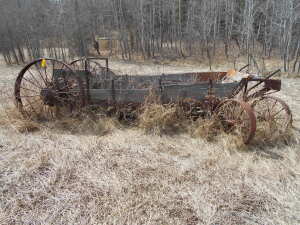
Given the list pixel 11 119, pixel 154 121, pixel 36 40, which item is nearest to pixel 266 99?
pixel 154 121

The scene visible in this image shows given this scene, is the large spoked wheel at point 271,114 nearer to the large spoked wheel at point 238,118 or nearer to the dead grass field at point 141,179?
the dead grass field at point 141,179

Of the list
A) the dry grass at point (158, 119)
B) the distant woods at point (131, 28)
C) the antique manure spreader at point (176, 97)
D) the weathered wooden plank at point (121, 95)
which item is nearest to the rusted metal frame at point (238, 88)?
the antique manure spreader at point (176, 97)

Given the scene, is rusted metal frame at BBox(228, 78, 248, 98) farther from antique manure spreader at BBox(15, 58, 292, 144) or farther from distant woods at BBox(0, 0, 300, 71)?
distant woods at BBox(0, 0, 300, 71)

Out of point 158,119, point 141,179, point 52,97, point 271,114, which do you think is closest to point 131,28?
point 52,97

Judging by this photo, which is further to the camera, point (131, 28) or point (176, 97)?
point (131, 28)

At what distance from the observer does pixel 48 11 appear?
10.9m

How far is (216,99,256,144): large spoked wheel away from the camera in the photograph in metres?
2.64

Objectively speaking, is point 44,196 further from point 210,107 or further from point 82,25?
point 82,25

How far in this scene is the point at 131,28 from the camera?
13.5m

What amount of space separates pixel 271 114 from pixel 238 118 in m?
0.66

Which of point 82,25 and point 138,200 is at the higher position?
point 82,25

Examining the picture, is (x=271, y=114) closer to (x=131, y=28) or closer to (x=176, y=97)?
(x=176, y=97)

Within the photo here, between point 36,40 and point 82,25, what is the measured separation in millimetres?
2824

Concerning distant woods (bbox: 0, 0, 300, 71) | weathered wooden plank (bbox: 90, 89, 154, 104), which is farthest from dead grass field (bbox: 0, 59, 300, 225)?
distant woods (bbox: 0, 0, 300, 71)
